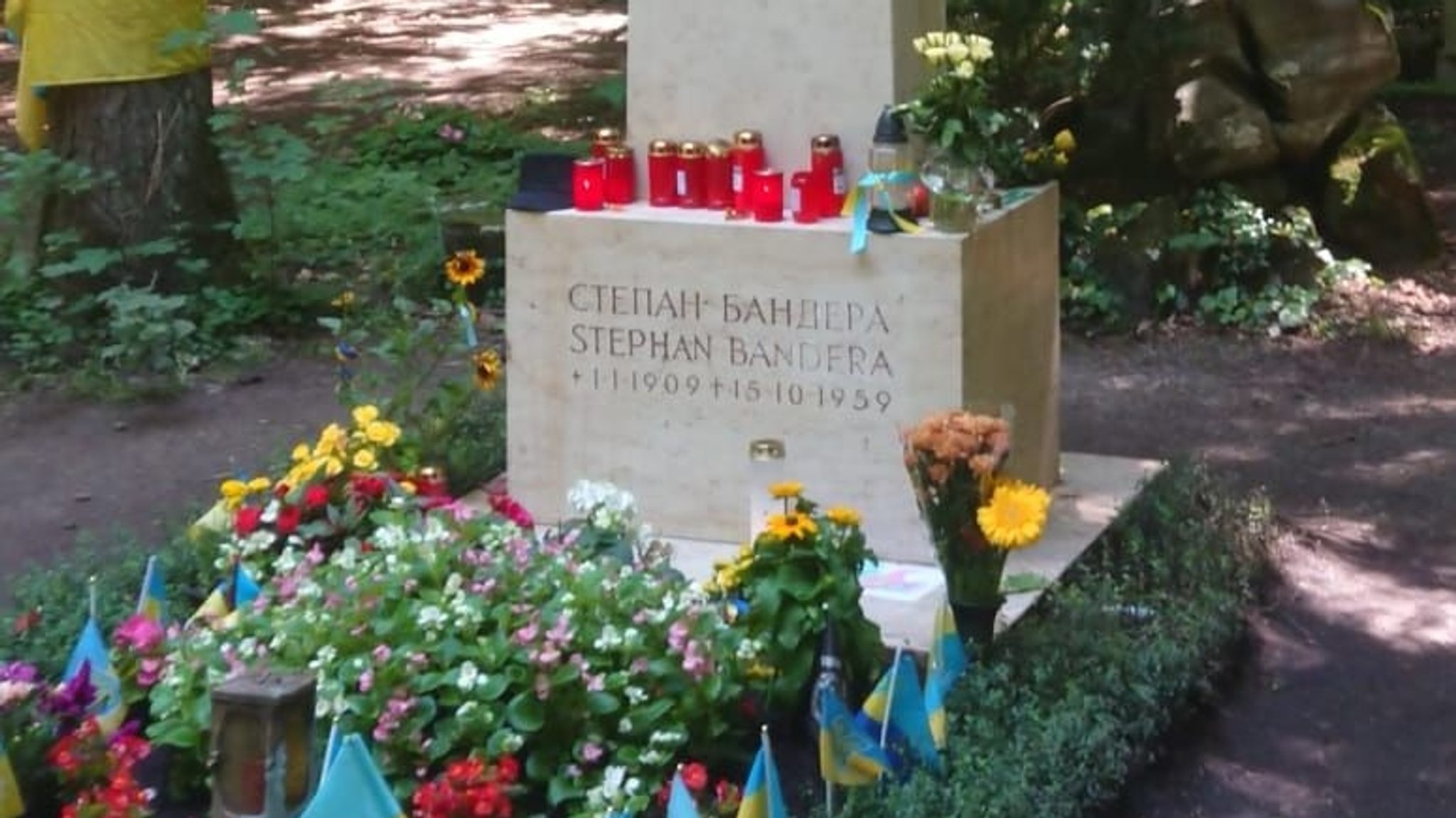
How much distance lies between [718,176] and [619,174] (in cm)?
32

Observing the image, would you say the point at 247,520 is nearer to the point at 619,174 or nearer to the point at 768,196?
the point at 619,174

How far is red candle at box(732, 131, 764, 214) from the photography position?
232 inches

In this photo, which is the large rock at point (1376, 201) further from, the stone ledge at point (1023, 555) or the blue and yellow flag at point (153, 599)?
the blue and yellow flag at point (153, 599)

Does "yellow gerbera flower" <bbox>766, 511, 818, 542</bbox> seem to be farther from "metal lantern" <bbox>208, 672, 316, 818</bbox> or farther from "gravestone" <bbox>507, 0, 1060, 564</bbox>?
"metal lantern" <bbox>208, 672, 316, 818</bbox>

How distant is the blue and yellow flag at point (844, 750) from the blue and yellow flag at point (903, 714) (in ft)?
0.29

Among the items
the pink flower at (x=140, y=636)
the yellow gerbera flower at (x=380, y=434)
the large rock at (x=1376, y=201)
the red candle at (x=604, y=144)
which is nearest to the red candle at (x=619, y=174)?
the red candle at (x=604, y=144)

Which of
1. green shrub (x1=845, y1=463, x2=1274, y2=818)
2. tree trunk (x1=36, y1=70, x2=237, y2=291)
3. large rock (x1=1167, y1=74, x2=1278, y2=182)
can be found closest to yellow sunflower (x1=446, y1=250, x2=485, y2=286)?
green shrub (x1=845, y1=463, x2=1274, y2=818)

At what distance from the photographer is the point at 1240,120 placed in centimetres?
949

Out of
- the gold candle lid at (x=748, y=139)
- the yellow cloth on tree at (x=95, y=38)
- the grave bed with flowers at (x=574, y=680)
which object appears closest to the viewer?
the grave bed with flowers at (x=574, y=680)

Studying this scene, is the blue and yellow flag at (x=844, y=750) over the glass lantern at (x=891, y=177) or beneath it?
beneath

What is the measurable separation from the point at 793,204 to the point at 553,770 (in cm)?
206

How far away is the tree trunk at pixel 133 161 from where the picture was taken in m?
8.77

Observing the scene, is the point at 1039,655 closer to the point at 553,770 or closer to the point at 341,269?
the point at 553,770

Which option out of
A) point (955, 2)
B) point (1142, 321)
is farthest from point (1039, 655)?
point (955, 2)
